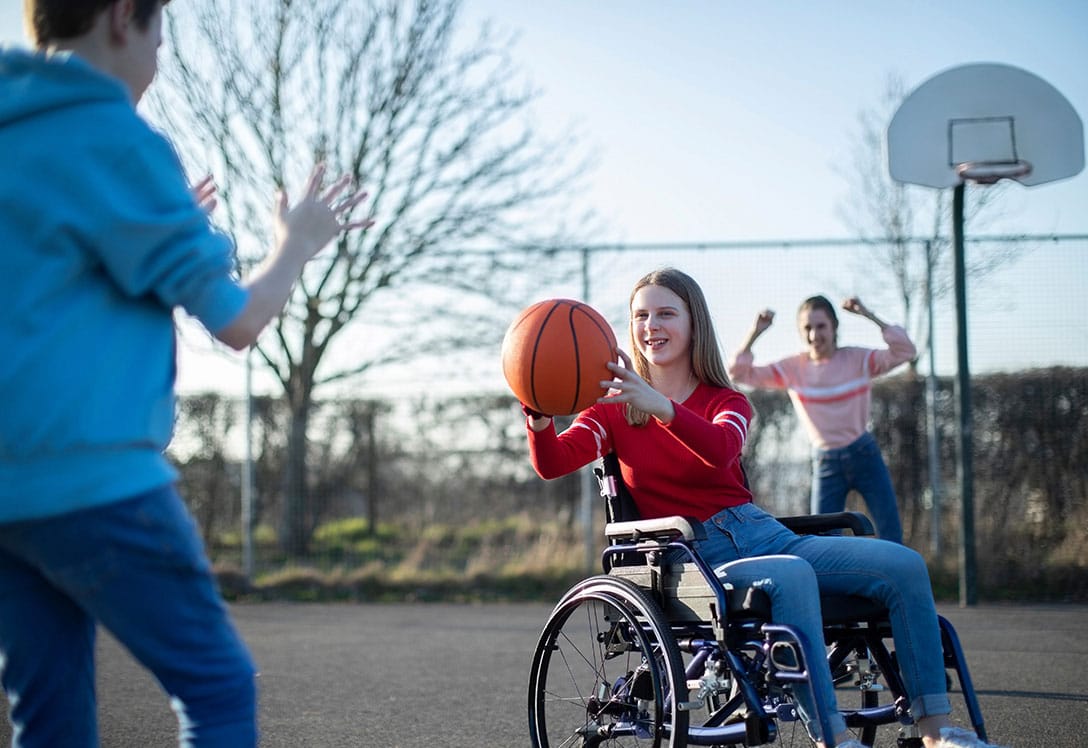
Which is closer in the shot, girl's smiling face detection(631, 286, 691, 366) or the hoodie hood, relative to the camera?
the hoodie hood

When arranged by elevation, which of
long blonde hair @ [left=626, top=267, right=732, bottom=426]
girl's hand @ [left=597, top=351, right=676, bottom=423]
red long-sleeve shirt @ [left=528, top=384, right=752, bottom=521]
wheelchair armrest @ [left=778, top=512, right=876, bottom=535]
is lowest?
wheelchair armrest @ [left=778, top=512, right=876, bottom=535]

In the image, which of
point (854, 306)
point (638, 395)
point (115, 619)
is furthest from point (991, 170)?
point (115, 619)

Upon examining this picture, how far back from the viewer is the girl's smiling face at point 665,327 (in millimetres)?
3750

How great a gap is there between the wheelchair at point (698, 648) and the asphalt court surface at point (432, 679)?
0.99 meters

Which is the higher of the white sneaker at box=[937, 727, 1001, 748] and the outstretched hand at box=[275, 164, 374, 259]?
the outstretched hand at box=[275, 164, 374, 259]

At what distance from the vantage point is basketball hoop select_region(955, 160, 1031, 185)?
28.8ft

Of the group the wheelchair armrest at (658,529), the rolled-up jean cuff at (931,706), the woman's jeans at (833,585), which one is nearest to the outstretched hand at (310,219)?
the wheelchair armrest at (658,529)

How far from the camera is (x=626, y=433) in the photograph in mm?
3684

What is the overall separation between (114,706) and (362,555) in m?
5.42

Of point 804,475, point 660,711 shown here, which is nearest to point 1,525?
point 660,711

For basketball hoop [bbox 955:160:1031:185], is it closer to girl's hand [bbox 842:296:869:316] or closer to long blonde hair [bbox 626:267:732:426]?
girl's hand [bbox 842:296:869:316]

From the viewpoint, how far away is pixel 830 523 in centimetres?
376

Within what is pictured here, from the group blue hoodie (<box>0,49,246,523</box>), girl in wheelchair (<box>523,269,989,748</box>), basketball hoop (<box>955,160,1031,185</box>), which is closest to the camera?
blue hoodie (<box>0,49,246,523</box>)

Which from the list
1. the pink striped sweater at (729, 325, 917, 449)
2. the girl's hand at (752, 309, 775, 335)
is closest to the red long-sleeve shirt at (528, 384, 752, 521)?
the girl's hand at (752, 309, 775, 335)
